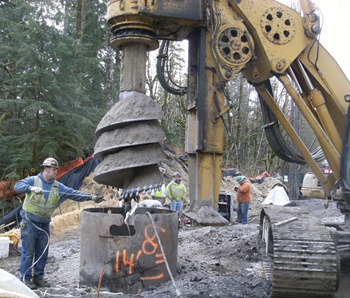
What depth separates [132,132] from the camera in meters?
5.02

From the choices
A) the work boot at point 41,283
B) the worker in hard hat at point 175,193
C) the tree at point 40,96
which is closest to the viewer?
the work boot at point 41,283

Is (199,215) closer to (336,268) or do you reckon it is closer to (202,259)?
(336,268)

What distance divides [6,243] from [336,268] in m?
6.29

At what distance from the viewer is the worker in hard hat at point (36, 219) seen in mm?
6027

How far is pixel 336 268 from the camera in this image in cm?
488

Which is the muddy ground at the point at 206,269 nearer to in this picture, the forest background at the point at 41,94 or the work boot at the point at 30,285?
the work boot at the point at 30,285

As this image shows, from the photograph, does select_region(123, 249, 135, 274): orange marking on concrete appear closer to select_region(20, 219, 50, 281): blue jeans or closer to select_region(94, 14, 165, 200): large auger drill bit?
select_region(94, 14, 165, 200): large auger drill bit

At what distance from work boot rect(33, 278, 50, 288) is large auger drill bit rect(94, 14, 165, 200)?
1.73m

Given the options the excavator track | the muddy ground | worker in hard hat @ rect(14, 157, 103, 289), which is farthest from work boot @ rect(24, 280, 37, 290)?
the excavator track

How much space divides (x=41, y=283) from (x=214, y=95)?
3.22m

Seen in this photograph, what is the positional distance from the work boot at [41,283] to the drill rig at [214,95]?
1724 millimetres

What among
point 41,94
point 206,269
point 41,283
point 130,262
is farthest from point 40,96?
point 130,262

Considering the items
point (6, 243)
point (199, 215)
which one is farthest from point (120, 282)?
point (6, 243)

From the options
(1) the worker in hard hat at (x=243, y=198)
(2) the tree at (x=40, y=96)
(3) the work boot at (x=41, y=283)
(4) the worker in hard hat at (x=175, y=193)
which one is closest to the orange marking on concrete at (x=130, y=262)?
(3) the work boot at (x=41, y=283)
